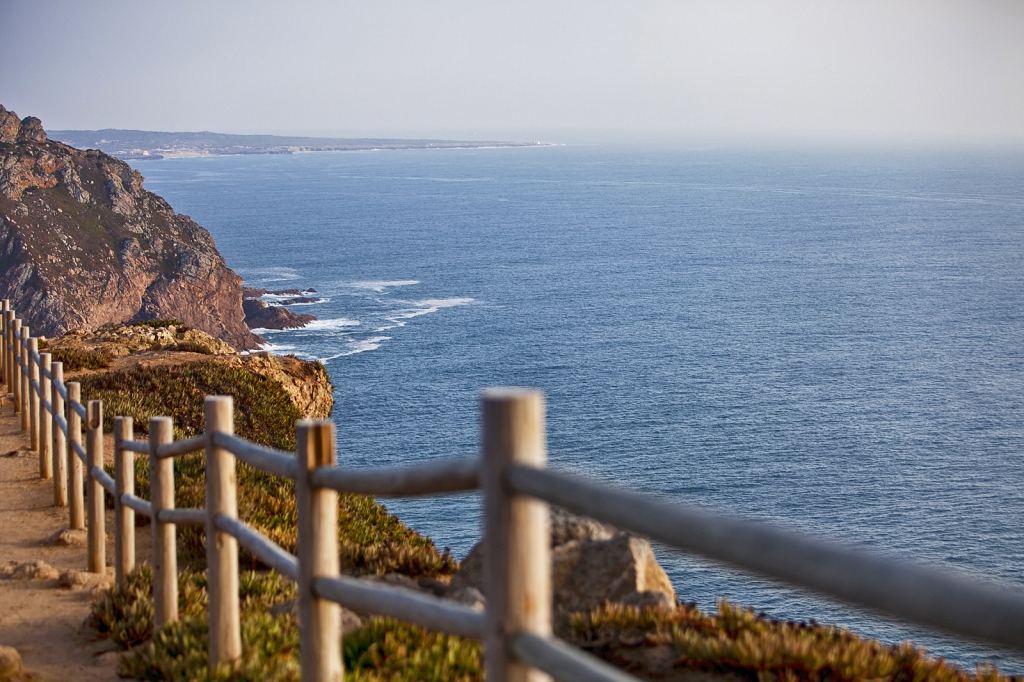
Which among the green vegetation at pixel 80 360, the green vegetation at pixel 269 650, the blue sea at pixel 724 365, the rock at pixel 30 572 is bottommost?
the blue sea at pixel 724 365

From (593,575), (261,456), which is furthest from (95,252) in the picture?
(261,456)

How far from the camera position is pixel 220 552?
215 inches

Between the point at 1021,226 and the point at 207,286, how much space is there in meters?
128

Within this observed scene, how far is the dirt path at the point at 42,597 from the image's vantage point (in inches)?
267

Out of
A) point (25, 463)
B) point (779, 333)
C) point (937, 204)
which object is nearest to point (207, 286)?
point (779, 333)

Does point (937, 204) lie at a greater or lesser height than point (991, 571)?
greater

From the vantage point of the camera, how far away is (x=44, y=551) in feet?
32.9

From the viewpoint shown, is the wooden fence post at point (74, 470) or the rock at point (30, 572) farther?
the wooden fence post at point (74, 470)

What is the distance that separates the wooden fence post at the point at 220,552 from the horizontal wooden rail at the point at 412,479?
162 centimetres

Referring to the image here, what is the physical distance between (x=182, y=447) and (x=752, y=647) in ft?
12.2

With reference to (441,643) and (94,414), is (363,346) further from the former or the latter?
(441,643)

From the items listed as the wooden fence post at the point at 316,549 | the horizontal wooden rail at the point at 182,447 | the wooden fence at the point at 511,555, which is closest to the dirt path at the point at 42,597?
the wooden fence at the point at 511,555

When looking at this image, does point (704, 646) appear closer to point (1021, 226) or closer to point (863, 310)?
point (863, 310)

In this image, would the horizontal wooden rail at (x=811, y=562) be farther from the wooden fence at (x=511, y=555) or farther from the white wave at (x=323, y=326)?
the white wave at (x=323, y=326)
